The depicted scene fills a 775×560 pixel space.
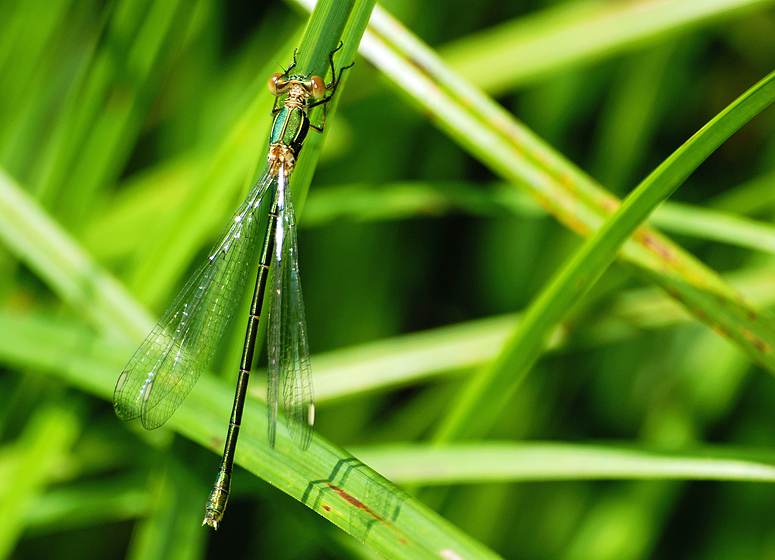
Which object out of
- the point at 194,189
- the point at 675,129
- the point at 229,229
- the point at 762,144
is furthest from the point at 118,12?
the point at 762,144

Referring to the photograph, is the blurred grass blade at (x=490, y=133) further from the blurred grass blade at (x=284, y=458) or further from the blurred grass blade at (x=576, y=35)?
the blurred grass blade at (x=284, y=458)

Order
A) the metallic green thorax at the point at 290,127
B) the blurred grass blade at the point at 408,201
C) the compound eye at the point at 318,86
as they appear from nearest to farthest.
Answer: the compound eye at the point at 318,86 → the metallic green thorax at the point at 290,127 → the blurred grass blade at the point at 408,201

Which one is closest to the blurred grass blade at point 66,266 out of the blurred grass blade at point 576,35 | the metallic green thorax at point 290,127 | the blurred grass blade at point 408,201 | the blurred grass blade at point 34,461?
the blurred grass blade at point 34,461

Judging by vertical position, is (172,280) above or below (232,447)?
above

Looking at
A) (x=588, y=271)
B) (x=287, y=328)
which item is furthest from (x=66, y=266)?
(x=588, y=271)

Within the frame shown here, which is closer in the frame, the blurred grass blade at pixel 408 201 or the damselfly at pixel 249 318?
the damselfly at pixel 249 318

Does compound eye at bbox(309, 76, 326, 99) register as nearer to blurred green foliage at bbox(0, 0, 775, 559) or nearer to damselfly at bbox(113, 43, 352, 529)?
damselfly at bbox(113, 43, 352, 529)

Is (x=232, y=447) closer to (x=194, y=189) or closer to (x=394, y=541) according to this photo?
(x=394, y=541)

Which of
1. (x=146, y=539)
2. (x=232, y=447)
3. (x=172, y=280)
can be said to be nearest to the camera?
(x=232, y=447)
